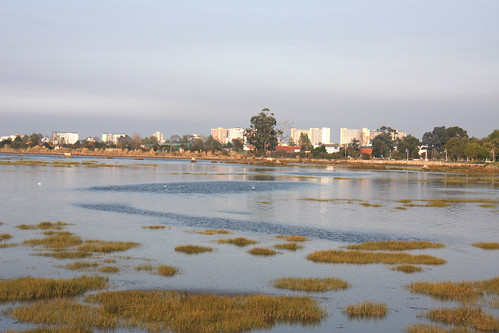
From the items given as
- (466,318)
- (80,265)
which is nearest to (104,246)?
(80,265)

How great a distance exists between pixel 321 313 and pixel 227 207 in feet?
98.9

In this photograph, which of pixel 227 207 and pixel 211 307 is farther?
pixel 227 207

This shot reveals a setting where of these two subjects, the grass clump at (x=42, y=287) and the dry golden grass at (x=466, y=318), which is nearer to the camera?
the dry golden grass at (x=466, y=318)

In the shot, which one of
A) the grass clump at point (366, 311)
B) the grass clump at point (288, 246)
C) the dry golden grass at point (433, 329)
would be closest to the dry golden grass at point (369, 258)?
the grass clump at point (288, 246)

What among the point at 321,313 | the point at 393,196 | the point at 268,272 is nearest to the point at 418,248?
the point at 268,272

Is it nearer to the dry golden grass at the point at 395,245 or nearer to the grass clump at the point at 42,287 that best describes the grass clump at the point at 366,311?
the grass clump at the point at 42,287

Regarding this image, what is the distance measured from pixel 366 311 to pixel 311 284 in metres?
3.07

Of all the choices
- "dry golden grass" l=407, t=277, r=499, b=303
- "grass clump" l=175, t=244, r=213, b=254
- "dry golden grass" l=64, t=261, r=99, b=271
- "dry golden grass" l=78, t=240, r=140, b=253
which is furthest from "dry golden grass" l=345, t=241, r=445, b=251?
"dry golden grass" l=64, t=261, r=99, b=271

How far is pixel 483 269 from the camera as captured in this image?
2306 centimetres

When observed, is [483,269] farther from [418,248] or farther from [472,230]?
[472,230]

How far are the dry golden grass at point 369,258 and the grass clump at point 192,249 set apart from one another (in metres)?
5.13

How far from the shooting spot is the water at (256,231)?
61.7 feet

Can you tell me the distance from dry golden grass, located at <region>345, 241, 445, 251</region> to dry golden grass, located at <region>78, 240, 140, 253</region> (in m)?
11.5

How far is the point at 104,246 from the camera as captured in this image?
2522cm
